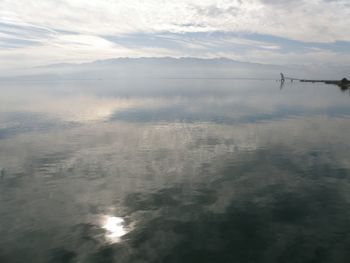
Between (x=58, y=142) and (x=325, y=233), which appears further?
(x=58, y=142)

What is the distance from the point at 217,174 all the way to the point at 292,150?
44.9ft

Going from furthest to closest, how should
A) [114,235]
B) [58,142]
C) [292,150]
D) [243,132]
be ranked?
[243,132]
[58,142]
[292,150]
[114,235]

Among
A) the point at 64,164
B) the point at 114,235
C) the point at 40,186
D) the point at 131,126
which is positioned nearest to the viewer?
the point at 114,235

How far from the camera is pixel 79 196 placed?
25.1 m

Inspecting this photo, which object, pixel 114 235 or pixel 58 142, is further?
pixel 58 142

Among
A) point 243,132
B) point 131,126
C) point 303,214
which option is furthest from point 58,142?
point 303,214

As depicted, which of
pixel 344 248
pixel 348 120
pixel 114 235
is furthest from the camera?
pixel 348 120

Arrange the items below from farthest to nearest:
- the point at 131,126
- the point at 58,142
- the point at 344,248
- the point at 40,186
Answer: the point at 131,126
the point at 58,142
the point at 40,186
the point at 344,248

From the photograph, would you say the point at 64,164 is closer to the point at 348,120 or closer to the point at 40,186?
the point at 40,186

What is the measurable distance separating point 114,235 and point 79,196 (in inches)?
279

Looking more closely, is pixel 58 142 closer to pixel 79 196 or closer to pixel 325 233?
pixel 79 196

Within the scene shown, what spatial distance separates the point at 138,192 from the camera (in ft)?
A: 84.7

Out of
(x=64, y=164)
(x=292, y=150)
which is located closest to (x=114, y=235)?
(x=64, y=164)

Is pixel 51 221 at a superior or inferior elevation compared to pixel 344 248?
inferior
